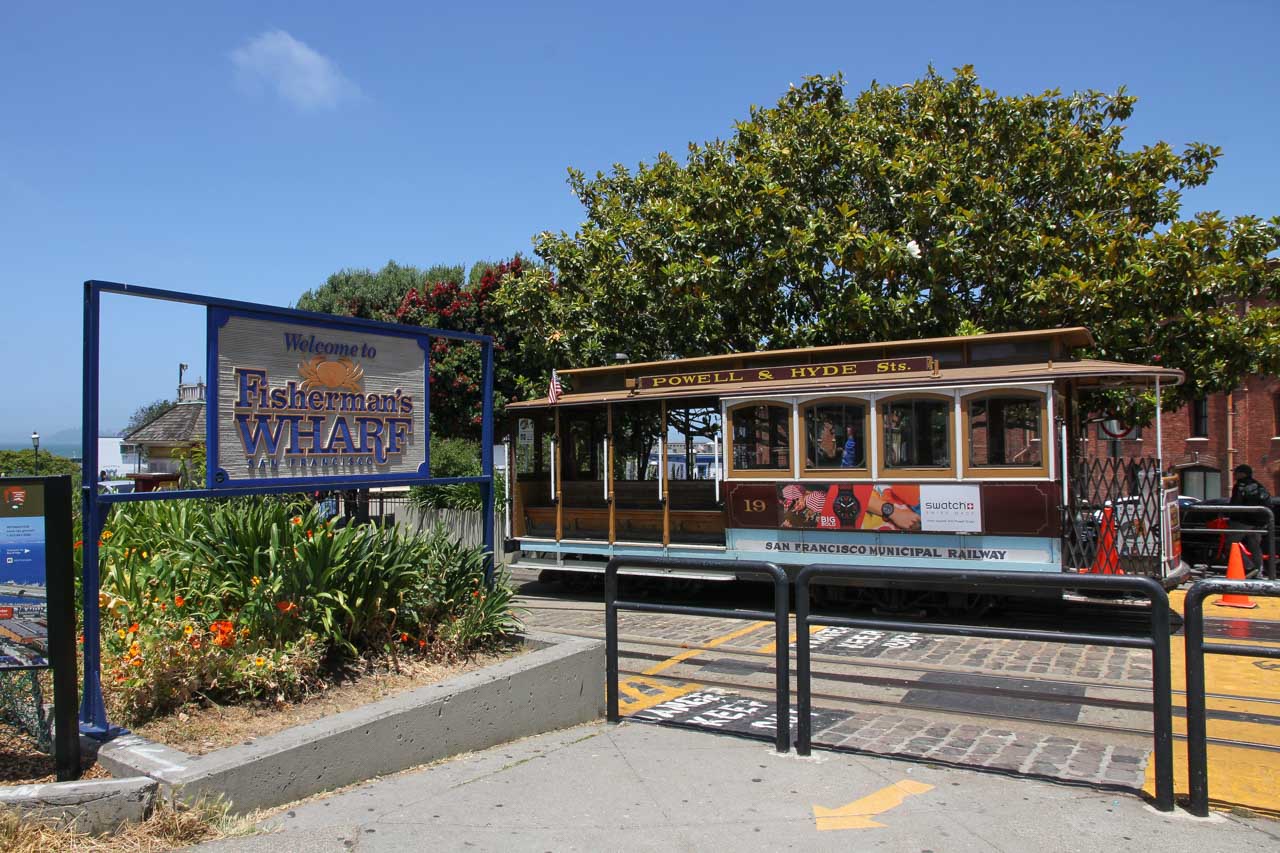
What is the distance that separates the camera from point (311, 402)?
567 centimetres

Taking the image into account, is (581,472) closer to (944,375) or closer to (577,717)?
(944,375)

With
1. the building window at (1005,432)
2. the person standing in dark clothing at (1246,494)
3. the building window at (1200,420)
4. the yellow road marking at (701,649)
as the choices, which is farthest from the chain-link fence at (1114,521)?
the building window at (1200,420)

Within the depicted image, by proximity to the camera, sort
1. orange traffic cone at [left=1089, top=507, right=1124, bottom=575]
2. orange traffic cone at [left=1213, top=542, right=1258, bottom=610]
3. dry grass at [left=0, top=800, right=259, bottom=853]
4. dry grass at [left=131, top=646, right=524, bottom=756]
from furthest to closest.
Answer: orange traffic cone at [left=1213, top=542, right=1258, bottom=610], orange traffic cone at [left=1089, top=507, right=1124, bottom=575], dry grass at [left=131, top=646, right=524, bottom=756], dry grass at [left=0, top=800, right=259, bottom=853]

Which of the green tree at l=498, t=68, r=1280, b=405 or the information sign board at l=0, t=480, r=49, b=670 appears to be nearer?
the information sign board at l=0, t=480, r=49, b=670

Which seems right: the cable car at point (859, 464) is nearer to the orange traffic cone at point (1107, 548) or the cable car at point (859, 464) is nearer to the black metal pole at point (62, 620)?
the orange traffic cone at point (1107, 548)

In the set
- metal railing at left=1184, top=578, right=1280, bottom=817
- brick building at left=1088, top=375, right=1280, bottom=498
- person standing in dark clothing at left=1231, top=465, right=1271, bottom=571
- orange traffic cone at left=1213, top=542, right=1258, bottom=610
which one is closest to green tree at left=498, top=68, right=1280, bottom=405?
person standing in dark clothing at left=1231, top=465, right=1271, bottom=571

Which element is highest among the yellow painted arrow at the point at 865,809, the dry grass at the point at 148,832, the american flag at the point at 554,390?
the american flag at the point at 554,390

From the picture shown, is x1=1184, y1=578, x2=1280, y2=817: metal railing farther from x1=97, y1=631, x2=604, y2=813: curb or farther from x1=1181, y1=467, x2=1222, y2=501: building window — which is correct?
x1=1181, y1=467, x2=1222, y2=501: building window

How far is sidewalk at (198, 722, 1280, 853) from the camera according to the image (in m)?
4.07

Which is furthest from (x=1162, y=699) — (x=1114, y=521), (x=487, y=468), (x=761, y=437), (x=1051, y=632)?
(x=761, y=437)

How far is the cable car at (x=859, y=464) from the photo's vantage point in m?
10.6

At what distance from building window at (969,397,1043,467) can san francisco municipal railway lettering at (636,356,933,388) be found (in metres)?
0.85

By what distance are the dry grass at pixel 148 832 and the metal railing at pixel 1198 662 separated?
4267 mm

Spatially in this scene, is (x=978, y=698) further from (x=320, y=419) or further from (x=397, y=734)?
(x=320, y=419)
